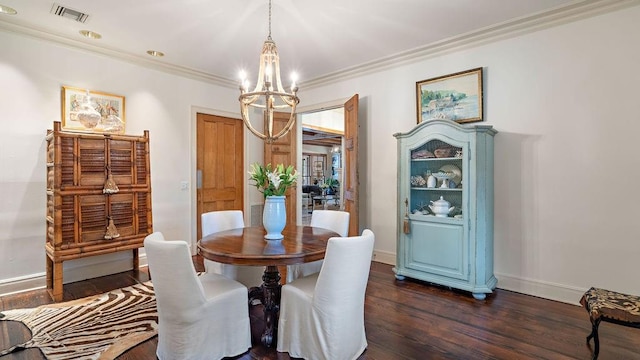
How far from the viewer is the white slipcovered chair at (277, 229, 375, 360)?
6.04 feet

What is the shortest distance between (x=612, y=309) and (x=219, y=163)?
465 centimetres

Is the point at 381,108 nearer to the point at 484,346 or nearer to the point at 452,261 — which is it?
the point at 452,261

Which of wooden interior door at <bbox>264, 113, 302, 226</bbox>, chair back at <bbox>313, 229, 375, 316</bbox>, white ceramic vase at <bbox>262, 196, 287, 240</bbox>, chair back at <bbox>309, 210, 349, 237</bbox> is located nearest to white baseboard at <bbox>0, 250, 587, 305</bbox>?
chair back at <bbox>309, 210, 349, 237</bbox>

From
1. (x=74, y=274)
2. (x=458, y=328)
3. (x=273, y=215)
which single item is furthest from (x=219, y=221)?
(x=458, y=328)

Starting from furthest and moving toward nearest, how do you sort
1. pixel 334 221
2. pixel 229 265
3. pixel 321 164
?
pixel 321 164 < pixel 334 221 < pixel 229 265

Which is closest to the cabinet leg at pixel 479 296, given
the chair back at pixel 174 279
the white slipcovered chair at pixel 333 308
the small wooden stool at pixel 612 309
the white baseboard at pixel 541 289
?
Result: the white baseboard at pixel 541 289

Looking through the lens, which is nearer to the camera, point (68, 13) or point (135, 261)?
point (68, 13)

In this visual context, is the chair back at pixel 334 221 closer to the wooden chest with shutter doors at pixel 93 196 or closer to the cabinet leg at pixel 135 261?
the wooden chest with shutter doors at pixel 93 196

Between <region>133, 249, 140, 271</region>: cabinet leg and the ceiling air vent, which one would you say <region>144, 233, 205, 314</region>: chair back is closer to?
<region>133, 249, 140, 271</region>: cabinet leg

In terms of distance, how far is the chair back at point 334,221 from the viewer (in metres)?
2.97

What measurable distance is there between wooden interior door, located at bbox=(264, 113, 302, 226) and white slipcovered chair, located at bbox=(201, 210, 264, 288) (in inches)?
80.4

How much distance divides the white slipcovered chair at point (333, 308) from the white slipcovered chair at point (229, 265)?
810 millimetres

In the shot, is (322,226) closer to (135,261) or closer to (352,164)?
(352,164)

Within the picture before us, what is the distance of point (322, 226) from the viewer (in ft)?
10.2
